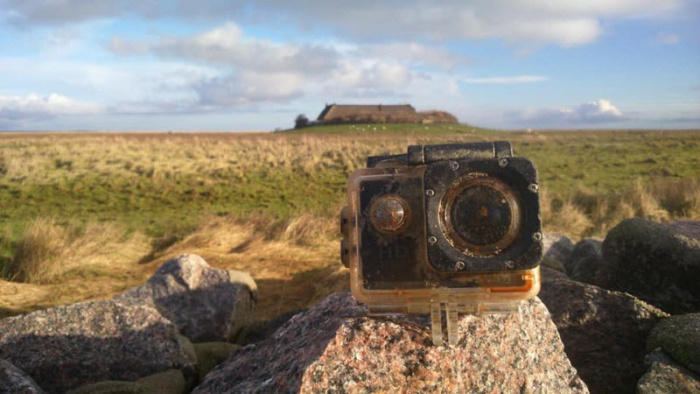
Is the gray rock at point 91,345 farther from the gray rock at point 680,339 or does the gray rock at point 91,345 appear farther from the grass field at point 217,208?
the gray rock at point 680,339

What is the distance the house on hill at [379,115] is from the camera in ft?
196

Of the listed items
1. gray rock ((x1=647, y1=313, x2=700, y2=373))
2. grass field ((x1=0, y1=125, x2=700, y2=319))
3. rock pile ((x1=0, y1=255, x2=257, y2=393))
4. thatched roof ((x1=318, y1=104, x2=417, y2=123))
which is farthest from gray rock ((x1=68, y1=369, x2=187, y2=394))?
thatched roof ((x1=318, y1=104, x2=417, y2=123))

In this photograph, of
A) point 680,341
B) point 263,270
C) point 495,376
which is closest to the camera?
point 495,376

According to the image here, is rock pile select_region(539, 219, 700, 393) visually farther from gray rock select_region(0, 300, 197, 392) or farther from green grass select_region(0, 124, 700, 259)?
green grass select_region(0, 124, 700, 259)

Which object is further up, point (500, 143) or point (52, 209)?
point (500, 143)

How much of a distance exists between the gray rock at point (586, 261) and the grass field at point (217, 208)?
3.20 metres

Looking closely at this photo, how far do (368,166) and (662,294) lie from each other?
380 centimetres

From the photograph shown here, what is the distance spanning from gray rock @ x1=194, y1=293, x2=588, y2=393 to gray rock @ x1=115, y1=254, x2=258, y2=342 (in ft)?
11.6

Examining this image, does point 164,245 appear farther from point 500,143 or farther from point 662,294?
point 500,143

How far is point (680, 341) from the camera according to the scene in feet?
13.0

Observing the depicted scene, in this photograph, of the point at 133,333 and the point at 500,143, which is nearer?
the point at 500,143

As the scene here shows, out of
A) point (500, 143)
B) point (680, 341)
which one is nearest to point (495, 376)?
point (500, 143)

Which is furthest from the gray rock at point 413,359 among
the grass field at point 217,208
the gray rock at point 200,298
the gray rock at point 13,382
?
the grass field at point 217,208

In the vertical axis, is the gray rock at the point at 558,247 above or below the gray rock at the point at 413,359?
below
